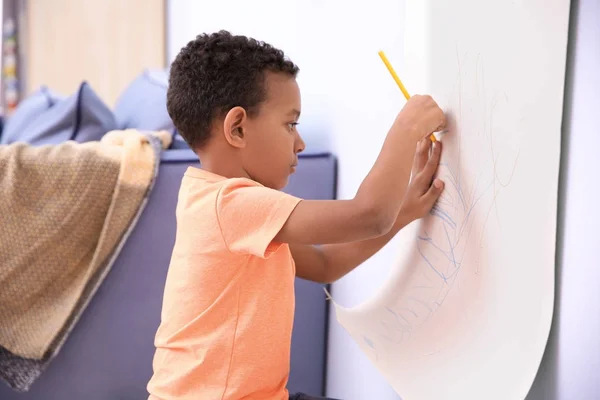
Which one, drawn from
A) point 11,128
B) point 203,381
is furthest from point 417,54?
point 11,128

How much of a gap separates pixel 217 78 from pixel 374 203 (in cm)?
25

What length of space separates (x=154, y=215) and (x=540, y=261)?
85 cm

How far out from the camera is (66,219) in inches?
50.3

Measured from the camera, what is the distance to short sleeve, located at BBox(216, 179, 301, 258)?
2.49 feet

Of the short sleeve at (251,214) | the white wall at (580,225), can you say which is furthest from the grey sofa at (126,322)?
the white wall at (580,225)

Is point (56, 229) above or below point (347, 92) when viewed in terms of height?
below

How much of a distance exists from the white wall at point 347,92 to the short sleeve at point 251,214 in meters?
0.24

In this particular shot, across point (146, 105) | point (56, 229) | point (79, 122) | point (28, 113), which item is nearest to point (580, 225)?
point (56, 229)

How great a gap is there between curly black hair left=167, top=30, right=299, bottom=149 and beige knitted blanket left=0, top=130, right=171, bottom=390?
449 mm

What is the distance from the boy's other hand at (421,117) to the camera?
29.8 inches

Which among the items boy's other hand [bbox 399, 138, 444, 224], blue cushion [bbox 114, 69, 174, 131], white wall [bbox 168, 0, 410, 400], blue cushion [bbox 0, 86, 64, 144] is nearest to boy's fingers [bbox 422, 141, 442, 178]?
boy's other hand [bbox 399, 138, 444, 224]

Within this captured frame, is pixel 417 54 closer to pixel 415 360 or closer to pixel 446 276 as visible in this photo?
pixel 446 276

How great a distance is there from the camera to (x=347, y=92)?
4.12ft

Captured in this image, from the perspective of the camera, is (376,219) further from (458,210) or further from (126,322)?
(126,322)
